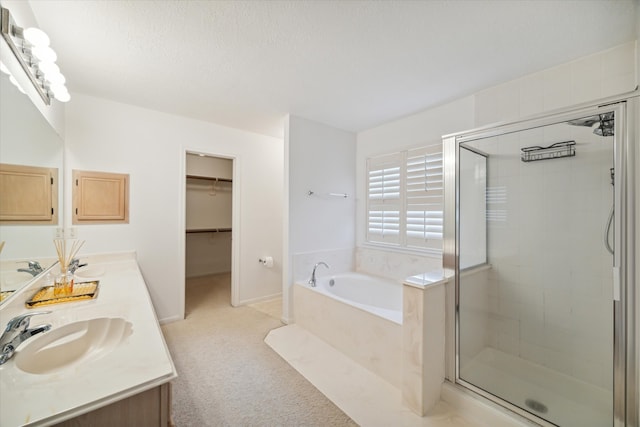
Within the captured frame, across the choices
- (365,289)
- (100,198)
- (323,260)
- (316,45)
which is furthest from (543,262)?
(100,198)

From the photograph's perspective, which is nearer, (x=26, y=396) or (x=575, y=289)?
(x=26, y=396)

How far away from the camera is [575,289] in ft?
6.01

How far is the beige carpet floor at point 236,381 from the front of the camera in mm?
1538

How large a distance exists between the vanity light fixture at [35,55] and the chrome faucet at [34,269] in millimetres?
1005

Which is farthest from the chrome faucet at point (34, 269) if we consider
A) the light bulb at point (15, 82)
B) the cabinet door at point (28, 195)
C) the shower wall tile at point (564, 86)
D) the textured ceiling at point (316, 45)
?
the shower wall tile at point (564, 86)

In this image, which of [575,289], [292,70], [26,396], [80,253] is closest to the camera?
[26,396]

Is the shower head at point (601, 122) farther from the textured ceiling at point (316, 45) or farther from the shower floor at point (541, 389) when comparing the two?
the shower floor at point (541, 389)

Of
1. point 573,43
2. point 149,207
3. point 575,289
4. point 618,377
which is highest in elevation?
point 573,43

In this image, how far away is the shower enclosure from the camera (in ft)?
4.64

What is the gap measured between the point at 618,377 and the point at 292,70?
2674mm

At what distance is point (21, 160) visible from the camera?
127cm

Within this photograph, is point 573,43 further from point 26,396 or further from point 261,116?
point 26,396

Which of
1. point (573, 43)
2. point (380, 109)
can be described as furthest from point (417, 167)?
point (573, 43)

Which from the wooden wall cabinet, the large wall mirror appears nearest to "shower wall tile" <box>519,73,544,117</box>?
the large wall mirror
